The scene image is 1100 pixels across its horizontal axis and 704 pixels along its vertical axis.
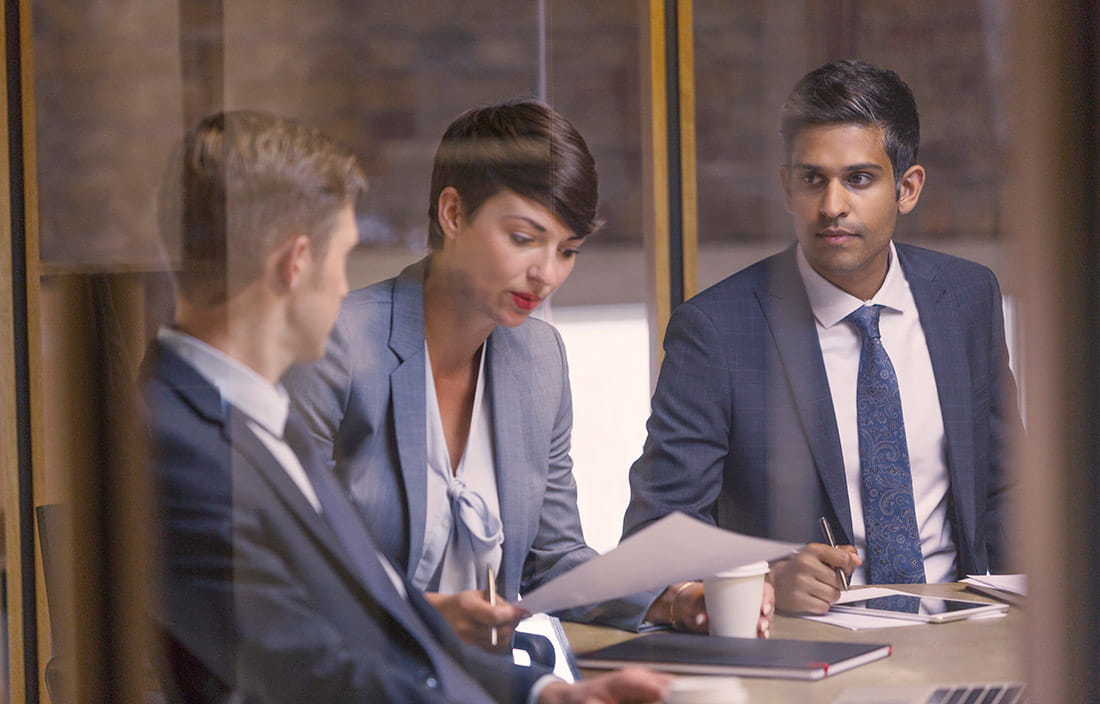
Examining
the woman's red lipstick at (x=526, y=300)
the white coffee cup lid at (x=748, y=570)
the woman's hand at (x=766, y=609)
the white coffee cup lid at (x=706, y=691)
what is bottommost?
the white coffee cup lid at (x=706, y=691)

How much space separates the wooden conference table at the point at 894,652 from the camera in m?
0.78

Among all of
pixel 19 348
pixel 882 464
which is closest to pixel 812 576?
pixel 882 464

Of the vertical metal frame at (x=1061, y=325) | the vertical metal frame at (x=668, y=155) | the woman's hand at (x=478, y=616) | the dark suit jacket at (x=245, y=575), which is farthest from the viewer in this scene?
the vertical metal frame at (x=668, y=155)

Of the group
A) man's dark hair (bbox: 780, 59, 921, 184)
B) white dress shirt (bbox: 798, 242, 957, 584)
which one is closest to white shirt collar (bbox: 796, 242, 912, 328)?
white dress shirt (bbox: 798, 242, 957, 584)

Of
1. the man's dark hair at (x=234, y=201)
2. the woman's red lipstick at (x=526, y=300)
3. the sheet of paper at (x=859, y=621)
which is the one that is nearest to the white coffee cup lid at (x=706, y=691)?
the sheet of paper at (x=859, y=621)

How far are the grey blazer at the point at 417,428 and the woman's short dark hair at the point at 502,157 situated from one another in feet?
0.28

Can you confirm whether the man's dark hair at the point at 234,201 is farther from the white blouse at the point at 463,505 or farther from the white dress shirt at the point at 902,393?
the white dress shirt at the point at 902,393

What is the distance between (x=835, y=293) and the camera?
1021 mm

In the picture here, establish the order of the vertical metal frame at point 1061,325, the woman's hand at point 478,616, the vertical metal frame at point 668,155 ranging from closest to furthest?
the vertical metal frame at point 1061,325 < the woman's hand at point 478,616 < the vertical metal frame at point 668,155

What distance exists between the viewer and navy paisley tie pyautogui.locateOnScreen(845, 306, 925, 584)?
1030 mm

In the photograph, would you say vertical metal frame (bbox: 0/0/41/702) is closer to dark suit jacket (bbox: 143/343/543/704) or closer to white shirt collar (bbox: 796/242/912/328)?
dark suit jacket (bbox: 143/343/543/704)

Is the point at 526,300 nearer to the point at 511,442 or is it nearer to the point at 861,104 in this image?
the point at 511,442

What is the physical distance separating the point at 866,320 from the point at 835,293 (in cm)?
6

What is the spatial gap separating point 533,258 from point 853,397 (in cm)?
37
